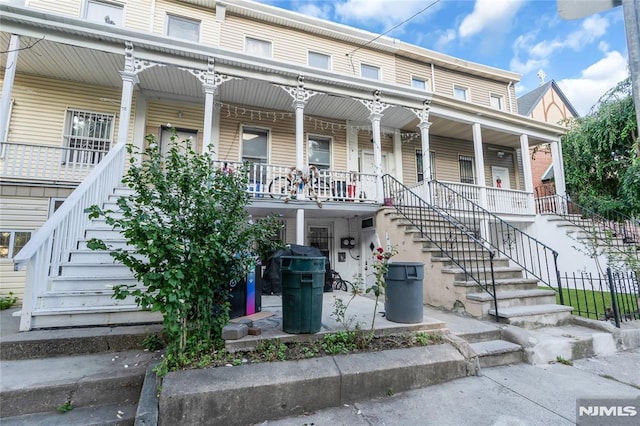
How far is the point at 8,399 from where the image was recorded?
2463mm

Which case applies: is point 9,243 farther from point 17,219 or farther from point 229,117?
point 229,117

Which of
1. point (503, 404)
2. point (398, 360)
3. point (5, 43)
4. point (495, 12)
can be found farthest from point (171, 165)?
point (495, 12)

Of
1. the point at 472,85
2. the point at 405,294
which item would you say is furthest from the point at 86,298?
the point at 472,85

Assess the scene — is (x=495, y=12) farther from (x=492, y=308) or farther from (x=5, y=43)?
(x=5, y=43)

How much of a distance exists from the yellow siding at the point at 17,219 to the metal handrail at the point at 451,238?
8.29m

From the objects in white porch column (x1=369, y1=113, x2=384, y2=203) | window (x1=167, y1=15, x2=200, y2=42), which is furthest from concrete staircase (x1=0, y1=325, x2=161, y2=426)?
window (x1=167, y1=15, x2=200, y2=42)

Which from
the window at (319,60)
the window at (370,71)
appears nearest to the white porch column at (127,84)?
the window at (319,60)

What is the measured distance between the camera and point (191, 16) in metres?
8.99

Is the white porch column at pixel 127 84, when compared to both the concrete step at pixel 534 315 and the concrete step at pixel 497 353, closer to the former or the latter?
the concrete step at pixel 497 353

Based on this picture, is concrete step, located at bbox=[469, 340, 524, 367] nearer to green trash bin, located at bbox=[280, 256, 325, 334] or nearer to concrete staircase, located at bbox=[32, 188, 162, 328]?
green trash bin, located at bbox=[280, 256, 325, 334]

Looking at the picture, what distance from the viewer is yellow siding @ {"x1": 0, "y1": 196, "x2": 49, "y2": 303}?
6.50 m

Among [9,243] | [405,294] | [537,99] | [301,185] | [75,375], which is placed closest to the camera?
[75,375]

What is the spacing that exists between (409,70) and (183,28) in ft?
26.3

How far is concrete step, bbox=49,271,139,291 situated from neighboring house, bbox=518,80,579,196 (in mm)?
18711
